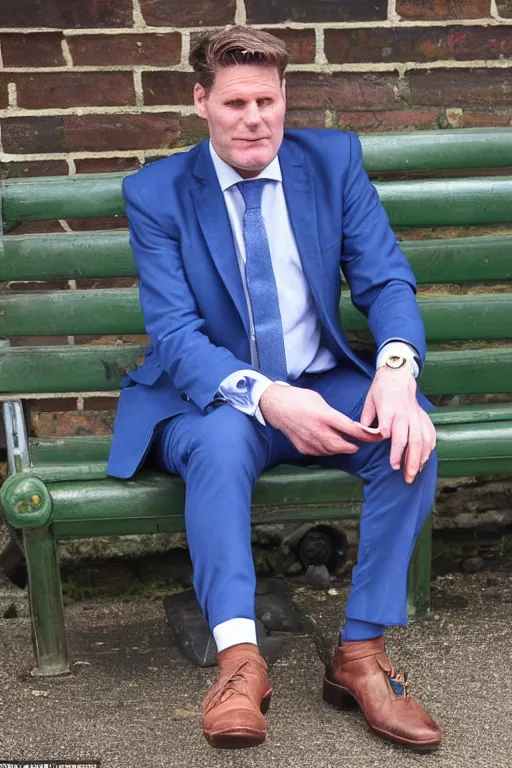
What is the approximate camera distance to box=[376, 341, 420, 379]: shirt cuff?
2717 millimetres

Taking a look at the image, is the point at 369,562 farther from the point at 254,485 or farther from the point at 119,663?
the point at 119,663

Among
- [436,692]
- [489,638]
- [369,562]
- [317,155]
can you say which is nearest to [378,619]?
[369,562]

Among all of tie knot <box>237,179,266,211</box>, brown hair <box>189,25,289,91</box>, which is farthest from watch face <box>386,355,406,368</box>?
brown hair <box>189,25,289,91</box>

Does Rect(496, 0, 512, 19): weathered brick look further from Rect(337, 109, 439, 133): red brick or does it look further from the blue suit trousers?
the blue suit trousers

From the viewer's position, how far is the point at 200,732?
8.80ft

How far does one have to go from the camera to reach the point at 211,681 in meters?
2.96

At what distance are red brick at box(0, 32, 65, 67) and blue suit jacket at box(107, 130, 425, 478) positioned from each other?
741 millimetres

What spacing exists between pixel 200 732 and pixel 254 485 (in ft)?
1.90

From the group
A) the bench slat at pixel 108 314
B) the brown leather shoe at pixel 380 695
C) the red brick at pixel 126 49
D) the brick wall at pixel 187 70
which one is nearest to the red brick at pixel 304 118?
the brick wall at pixel 187 70

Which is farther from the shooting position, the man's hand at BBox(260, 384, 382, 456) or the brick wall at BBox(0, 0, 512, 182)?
the brick wall at BBox(0, 0, 512, 182)

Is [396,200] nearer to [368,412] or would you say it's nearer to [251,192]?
[251,192]

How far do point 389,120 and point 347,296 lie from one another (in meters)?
0.63

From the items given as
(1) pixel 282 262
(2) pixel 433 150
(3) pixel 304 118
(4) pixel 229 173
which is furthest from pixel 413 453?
(3) pixel 304 118

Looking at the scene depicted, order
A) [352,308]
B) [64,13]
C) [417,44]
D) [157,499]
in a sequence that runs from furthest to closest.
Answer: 1. [417,44]
2. [64,13]
3. [352,308]
4. [157,499]
